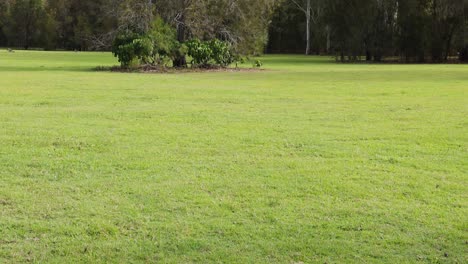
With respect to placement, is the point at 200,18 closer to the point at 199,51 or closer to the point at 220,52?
the point at 220,52

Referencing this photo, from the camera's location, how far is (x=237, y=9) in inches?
1486

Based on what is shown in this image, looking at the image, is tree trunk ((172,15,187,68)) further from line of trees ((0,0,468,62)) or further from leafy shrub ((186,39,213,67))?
leafy shrub ((186,39,213,67))

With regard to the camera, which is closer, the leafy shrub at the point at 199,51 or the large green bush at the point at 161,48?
the large green bush at the point at 161,48

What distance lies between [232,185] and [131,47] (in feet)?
84.4

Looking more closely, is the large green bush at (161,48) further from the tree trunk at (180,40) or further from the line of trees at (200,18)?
the line of trees at (200,18)

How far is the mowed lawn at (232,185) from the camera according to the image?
558 centimetres

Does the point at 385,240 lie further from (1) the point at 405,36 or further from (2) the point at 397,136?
(1) the point at 405,36

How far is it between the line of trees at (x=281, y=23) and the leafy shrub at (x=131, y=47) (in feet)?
4.48

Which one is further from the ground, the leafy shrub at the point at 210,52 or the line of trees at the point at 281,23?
the line of trees at the point at 281,23

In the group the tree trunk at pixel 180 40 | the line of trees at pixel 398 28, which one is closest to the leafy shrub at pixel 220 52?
the tree trunk at pixel 180 40

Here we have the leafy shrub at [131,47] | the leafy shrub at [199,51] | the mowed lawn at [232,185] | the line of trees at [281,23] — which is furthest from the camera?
the line of trees at [281,23]

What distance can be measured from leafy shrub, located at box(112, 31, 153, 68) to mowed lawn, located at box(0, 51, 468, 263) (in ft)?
59.0

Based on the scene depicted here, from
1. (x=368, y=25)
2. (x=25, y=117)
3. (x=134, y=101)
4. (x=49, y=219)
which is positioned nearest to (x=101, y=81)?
(x=134, y=101)

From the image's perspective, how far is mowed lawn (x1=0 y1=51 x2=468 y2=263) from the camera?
5578 millimetres
